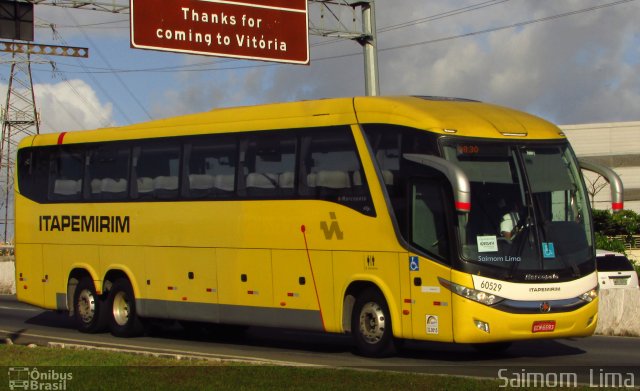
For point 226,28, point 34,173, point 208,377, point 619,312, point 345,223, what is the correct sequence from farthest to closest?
point 34,173 → point 226,28 → point 619,312 → point 345,223 → point 208,377

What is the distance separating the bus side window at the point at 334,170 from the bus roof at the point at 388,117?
0.80ft

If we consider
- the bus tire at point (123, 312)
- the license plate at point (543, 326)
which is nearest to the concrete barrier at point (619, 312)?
the license plate at point (543, 326)

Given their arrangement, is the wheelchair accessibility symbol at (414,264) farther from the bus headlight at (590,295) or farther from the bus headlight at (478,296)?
the bus headlight at (590,295)

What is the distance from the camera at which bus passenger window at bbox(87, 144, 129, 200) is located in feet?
67.8

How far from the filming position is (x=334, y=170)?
16.7 metres

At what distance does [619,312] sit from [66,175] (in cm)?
1098

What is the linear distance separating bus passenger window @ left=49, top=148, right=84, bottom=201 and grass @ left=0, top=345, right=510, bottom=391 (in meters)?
7.28

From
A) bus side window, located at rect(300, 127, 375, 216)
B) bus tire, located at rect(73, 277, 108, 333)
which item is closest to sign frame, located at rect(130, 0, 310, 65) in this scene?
bus tire, located at rect(73, 277, 108, 333)

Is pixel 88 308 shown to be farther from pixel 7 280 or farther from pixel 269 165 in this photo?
pixel 7 280

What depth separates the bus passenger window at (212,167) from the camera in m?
18.4

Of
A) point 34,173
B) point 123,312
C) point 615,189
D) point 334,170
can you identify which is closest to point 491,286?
point 615,189

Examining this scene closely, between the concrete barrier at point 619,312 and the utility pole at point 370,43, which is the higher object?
the utility pole at point 370,43

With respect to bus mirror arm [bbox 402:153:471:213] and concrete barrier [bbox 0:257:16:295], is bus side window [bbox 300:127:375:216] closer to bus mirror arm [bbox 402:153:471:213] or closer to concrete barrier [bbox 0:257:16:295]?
bus mirror arm [bbox 402:153:471:213]

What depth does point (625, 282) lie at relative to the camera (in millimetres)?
24656
